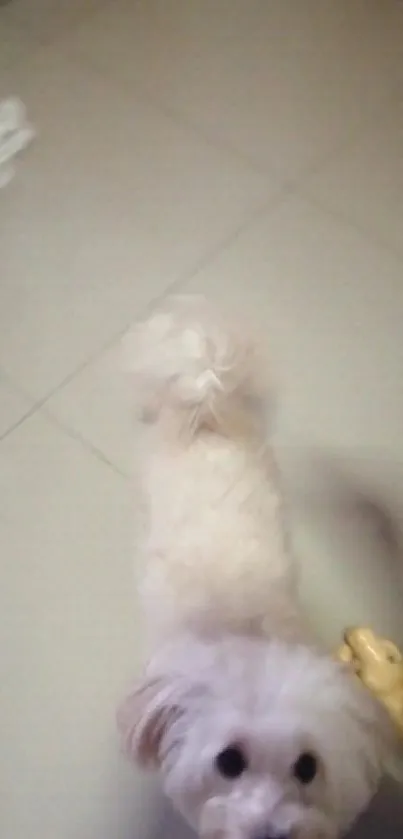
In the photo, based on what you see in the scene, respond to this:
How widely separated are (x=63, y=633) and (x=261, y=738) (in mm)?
519

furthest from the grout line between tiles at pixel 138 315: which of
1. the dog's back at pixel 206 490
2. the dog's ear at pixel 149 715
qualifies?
the dog's ear at pixel 149 715

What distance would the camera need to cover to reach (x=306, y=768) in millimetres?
756

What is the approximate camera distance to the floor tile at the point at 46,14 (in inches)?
84.1

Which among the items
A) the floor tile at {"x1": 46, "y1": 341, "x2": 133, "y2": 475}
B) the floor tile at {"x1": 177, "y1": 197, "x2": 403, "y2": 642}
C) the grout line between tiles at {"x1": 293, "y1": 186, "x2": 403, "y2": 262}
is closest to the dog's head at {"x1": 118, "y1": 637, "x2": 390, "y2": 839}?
the floor tile at {"x1": 177, "y1": 197, "x2": 403, "y2": 642}

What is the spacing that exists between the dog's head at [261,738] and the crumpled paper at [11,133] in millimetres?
1296

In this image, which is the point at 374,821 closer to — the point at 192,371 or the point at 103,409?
the point at 192,371

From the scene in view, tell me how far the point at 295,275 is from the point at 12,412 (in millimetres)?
584

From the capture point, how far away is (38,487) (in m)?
1.35

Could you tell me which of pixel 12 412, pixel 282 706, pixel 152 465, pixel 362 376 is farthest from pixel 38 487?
pixel 282 706

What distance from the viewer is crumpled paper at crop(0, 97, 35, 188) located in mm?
1820

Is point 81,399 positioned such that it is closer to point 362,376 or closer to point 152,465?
point 152,465

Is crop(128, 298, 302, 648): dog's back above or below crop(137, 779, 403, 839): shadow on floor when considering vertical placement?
above

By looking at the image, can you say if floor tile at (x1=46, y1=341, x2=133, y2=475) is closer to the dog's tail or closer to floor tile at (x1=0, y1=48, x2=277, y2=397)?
floor tile at (x1=0, y1=48, x2=277, y2=397)

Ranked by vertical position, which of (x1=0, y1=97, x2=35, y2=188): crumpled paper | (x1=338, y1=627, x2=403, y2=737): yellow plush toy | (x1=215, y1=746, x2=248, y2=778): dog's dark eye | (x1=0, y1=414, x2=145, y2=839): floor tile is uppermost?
(x1=215, y1=746, x2=248, y2=778): dog's dark eye
